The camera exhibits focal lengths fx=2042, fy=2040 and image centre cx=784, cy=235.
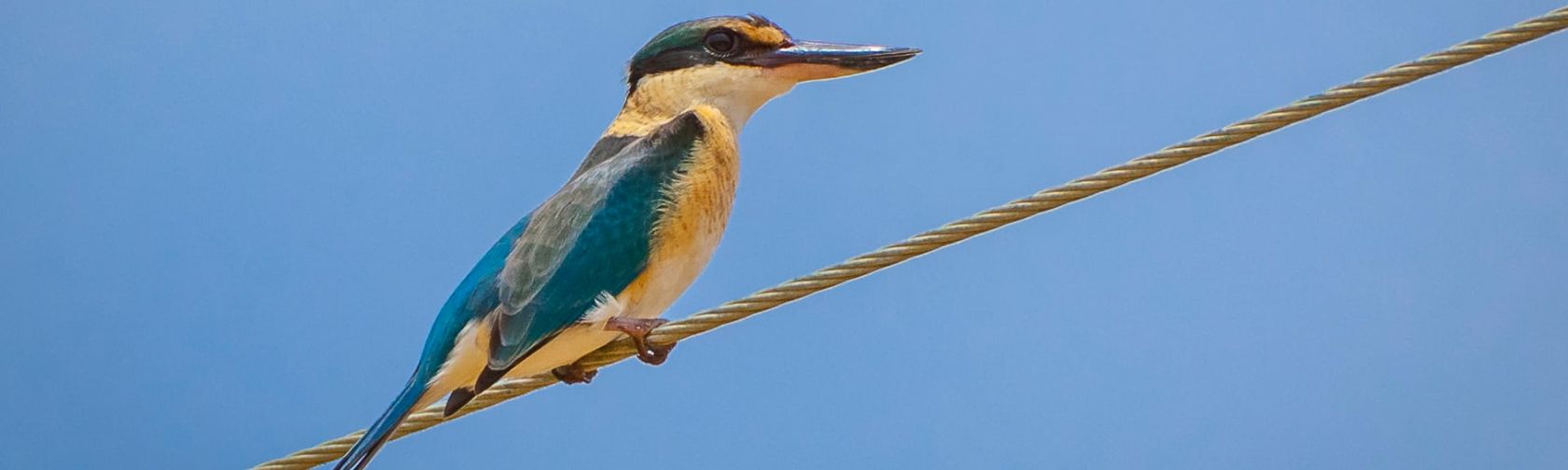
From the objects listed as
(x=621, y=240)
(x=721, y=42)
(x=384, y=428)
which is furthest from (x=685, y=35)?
(x=384, y=428)

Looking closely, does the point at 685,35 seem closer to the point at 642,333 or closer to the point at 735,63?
the point at 735,63

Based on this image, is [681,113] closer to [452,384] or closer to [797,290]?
[452,384]

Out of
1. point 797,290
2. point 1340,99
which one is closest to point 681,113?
point 797,290

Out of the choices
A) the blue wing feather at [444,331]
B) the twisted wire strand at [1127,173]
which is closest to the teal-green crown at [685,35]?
the blue wing feather at [444,331]

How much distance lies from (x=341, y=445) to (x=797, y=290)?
909 millimetres

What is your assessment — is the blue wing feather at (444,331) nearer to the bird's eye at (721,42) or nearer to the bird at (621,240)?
the bird at (621,240)

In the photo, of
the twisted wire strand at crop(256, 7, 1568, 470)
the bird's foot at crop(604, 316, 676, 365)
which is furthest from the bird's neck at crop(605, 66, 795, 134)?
the twisted wire strand at crop(256, 7, 1568, 470)

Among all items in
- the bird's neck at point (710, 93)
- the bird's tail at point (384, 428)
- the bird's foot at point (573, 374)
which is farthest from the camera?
the bird's neck at point (710, 93)

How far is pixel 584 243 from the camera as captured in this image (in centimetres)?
419

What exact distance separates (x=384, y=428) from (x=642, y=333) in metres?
0.54

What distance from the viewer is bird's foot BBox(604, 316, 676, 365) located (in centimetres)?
398

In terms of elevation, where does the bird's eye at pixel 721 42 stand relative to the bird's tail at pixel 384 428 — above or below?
above

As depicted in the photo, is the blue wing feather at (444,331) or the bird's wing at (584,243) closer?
the blue wing feather at (444,331)

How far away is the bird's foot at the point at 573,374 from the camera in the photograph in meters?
4.23
